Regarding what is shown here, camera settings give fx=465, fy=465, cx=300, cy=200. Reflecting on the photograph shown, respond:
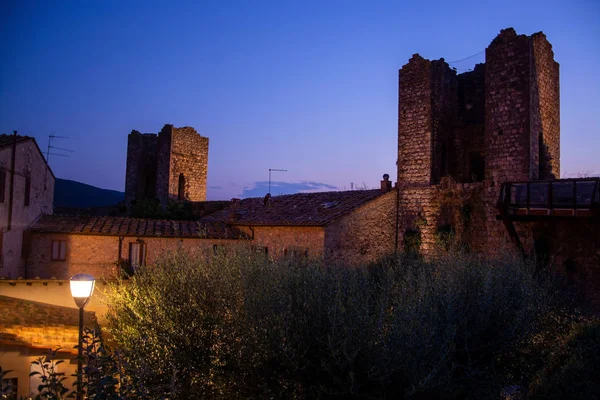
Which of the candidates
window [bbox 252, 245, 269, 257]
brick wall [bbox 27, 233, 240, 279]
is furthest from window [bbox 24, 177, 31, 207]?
window [bbox 252, 245, 269, 257]

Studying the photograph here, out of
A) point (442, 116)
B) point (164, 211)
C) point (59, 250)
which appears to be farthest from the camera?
point (164, 211)

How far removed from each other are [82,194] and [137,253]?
5347 centimetres

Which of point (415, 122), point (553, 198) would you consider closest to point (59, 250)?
point (415, 122)

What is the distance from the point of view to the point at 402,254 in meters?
16.2

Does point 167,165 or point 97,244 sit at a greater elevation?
point 167,165

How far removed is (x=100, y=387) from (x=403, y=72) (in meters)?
16.0

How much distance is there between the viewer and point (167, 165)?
27.4m

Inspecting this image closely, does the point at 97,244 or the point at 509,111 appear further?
the point at 97,244

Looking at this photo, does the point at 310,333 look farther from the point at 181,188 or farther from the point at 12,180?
the point at 181,188

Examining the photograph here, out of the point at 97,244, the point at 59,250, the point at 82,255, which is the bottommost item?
the point at 82,255

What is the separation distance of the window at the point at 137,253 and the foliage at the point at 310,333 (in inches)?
236

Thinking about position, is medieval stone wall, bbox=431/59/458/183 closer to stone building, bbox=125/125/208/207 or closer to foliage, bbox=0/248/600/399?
foliage, bbox=0/248/600/399

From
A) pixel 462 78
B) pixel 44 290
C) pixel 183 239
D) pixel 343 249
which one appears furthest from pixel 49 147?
pixel 462 78

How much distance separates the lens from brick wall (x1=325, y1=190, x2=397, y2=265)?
52.4 ft
